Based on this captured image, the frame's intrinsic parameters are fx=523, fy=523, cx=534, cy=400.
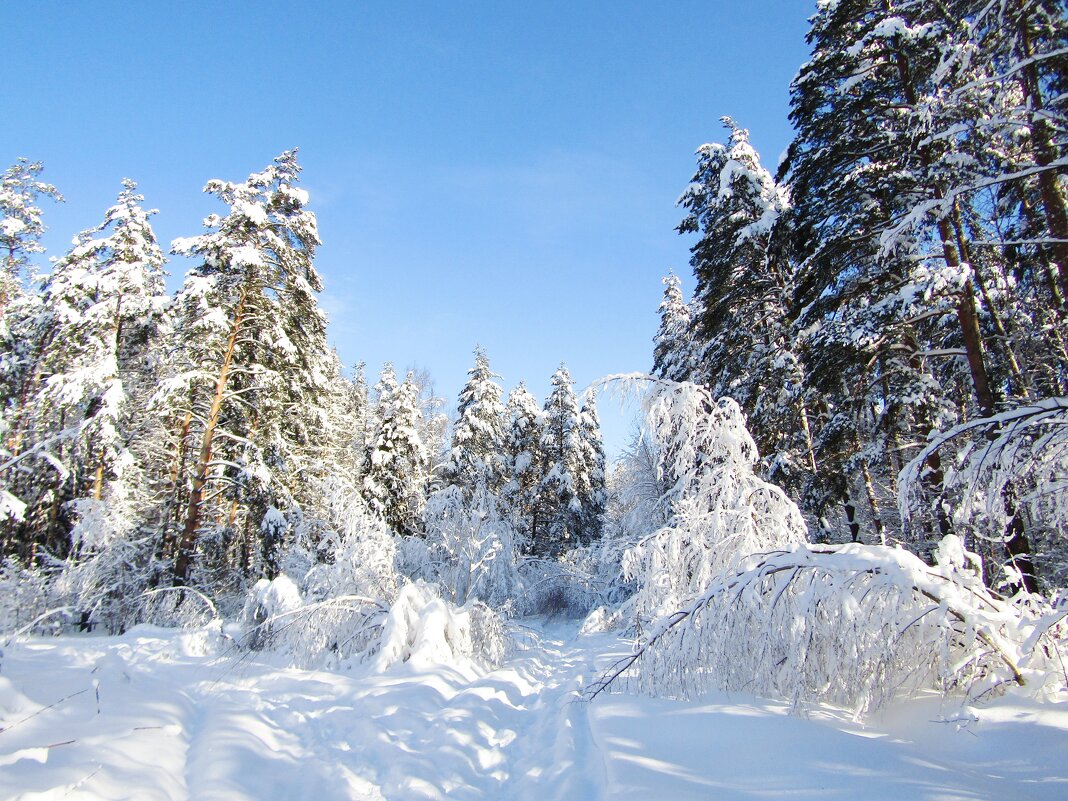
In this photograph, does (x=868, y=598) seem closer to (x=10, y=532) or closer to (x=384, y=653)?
(x=384, y=653)

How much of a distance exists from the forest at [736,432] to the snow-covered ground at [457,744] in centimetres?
38

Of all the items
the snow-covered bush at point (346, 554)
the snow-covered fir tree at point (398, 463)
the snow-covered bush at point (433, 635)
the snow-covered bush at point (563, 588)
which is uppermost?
the snow-covered fir tree at point (398, 463)

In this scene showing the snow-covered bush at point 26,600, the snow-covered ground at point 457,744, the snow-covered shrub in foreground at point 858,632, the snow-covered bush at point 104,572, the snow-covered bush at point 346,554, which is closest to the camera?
the snow-covered ground at point 457,744

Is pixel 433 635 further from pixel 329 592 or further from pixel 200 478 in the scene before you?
pixel 200 478

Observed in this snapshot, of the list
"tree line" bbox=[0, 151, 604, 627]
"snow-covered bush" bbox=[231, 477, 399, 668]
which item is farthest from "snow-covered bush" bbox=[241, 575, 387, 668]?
"tree line" bbox=[0, 151, 604, 627]

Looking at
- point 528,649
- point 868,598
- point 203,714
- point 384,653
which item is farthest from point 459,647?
point 868,598

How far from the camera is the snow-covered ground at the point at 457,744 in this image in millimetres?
2824

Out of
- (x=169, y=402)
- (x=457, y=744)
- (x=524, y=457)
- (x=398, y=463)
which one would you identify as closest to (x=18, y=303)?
(x=169, y=402)

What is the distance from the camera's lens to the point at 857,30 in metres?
9.95

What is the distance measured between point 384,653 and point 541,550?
620 inches

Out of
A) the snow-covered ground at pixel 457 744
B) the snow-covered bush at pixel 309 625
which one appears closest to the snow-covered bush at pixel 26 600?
the snow-covered bush at pixel 309 625

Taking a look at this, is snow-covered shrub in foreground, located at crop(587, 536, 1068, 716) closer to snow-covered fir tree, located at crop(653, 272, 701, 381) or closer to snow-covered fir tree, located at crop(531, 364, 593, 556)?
snow-covered fir tree, located at crop(653, 272, 701, 381)

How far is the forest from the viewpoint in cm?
409

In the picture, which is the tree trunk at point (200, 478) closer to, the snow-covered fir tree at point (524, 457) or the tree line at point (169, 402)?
the tree line at point (169, 402)
